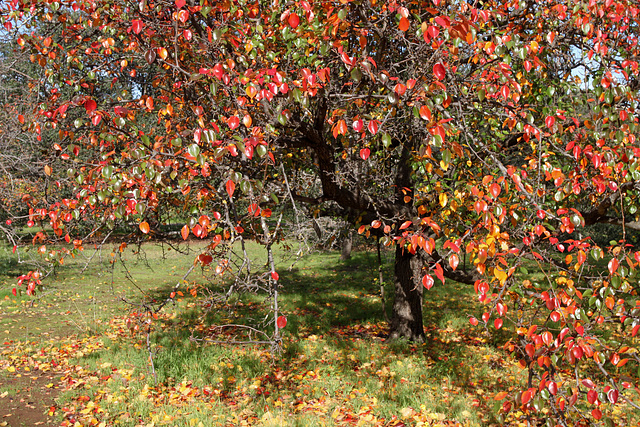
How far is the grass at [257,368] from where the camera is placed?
4254 millimetres

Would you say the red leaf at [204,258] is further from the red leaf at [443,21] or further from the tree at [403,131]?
the red leaf at [443,21]

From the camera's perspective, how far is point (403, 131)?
17.0ft

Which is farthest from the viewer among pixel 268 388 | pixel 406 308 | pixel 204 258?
pixel 406 308

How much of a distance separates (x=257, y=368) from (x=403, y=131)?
11.4 feet

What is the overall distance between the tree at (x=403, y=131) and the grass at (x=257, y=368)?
0.67 meters

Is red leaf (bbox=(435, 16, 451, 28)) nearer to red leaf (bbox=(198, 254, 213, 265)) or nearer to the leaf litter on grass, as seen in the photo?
red leaf (bbox=(198, 254, 213, 265))

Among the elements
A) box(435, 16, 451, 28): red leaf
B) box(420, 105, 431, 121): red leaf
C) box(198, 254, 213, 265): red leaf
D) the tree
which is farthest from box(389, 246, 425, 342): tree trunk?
box(435, 16, 451, 28): red leaf

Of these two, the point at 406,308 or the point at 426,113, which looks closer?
the point at 426,113

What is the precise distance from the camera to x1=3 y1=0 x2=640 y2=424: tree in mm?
2525

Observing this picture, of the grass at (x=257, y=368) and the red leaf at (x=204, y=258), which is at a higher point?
the red leaf at (x=204, y=258)

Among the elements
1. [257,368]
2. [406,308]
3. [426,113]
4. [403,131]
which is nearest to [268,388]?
[257,368]

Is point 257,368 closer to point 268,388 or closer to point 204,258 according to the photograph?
point 268,388

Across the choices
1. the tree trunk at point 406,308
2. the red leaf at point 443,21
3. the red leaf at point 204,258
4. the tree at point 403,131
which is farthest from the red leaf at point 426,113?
the tree trunk at point 406,308

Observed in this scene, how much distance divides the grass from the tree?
2.19 ft
